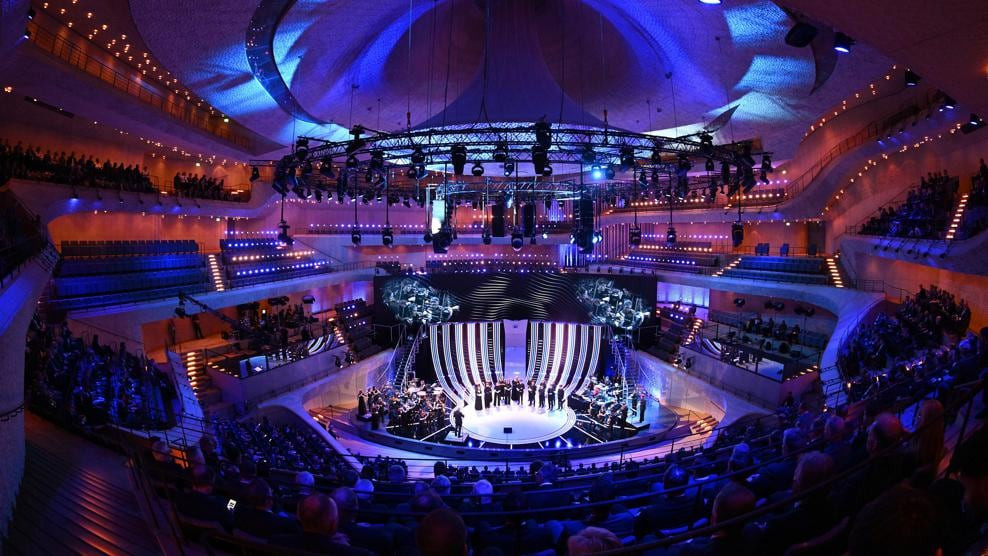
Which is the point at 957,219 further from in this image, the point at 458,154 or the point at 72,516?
the point at 72,516

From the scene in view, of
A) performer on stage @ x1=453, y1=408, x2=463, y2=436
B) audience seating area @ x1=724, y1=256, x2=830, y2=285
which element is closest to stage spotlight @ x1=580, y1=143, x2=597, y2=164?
performer on stage @ x1=453, y1=408, x2=463, y2=436

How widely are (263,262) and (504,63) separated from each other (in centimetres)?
1372

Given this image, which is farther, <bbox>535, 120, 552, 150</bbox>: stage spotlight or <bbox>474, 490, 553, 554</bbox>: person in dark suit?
<bbox>535, 120, 552, 150</bbox>: stage spotlight

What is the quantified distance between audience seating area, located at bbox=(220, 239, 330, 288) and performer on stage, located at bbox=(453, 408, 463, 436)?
9.16 m

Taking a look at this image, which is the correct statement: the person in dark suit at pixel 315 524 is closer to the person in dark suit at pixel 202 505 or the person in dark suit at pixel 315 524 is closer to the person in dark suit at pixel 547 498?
the person in dark suit at pixel 202 505

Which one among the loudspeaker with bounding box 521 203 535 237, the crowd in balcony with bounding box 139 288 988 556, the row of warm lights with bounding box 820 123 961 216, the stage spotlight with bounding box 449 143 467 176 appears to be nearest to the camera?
the crowd in balcony with bounding box 139 288 988 556

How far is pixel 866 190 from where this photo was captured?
18.7m

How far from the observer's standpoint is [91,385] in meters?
8.93

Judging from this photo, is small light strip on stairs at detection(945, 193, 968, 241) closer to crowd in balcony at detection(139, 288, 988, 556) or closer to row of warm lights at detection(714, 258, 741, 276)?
crowd in balcony at detection(139, 288, 988, 556)

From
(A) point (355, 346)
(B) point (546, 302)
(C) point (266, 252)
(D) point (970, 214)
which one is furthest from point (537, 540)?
(C) point (266, 252)

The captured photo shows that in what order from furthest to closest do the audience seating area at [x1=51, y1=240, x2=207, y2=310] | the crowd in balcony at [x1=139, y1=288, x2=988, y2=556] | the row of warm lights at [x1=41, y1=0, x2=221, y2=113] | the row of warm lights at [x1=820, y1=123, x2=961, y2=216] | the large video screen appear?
the large video screen → the row of warm lights at [x1=820, y1=123, x2=961, y2=216] → the audience seating area at [x1=51, y1=240, x2=207, y2=310] → the row of warm lights at [x1=41, y1=0, x2=221, y2=113] → the crowd in balcony at [x1=139, y1=288, x2=988, y2=556]

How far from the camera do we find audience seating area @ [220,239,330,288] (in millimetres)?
19312

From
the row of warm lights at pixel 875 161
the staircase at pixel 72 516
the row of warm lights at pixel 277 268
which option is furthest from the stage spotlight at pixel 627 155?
the row of warm lights at pixel 277 268

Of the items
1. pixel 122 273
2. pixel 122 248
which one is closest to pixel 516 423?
pixel 122 273
